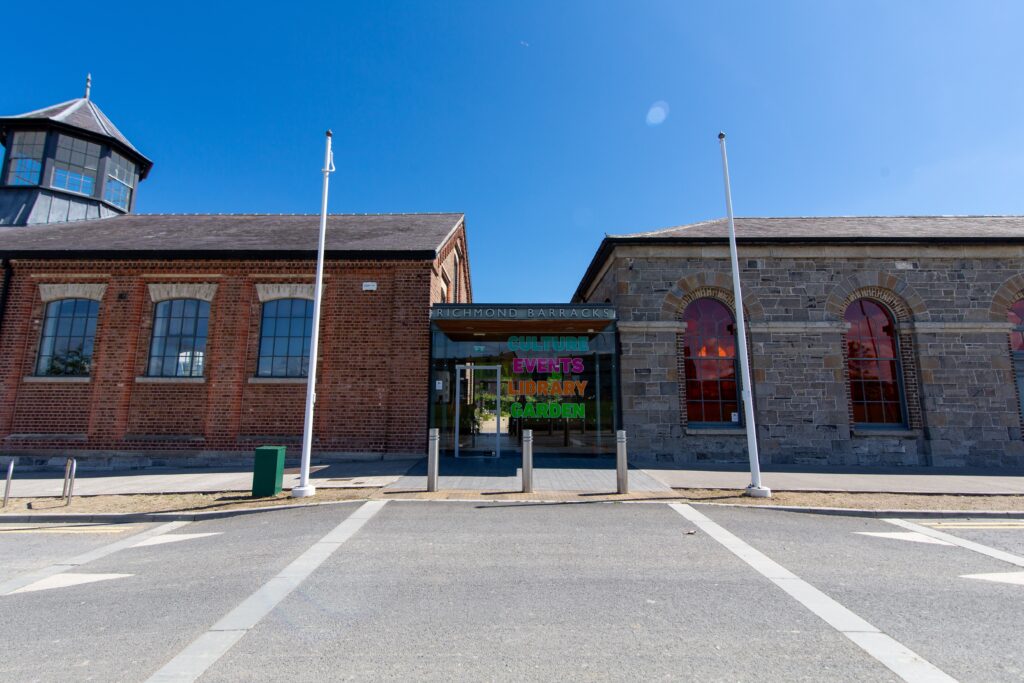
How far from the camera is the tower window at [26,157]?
18.2m

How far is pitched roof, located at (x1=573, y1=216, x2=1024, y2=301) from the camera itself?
13.1 metres

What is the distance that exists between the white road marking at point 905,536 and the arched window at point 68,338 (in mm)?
17527


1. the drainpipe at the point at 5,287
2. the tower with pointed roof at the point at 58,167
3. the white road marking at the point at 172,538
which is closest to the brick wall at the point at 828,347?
the white road marking at the point at 172,538

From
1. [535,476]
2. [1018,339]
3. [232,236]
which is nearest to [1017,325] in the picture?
[1018,339]

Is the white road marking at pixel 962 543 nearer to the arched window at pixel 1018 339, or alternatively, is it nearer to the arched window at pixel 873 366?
the arched window at pixel 873 366

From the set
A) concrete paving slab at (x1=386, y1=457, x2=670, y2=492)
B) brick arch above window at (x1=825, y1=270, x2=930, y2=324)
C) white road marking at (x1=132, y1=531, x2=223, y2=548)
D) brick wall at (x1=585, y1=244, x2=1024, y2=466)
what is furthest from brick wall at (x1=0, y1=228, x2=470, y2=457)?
brick arch above window at (x1=825, y1=270, x2=930, y2=324)

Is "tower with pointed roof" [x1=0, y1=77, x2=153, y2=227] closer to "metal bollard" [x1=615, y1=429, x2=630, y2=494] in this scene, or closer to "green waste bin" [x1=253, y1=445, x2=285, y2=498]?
"green waste bin" [x1=253, y1=445, x2=285, y2=498]

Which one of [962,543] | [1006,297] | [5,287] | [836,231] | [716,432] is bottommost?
[962,543]

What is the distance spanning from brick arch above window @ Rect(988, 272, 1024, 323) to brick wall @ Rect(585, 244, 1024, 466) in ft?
0.10

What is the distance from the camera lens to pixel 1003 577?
4.75 metres

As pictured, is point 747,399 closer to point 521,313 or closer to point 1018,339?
point 521,313

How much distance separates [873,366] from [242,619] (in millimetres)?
15299

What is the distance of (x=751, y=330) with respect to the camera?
512 inches

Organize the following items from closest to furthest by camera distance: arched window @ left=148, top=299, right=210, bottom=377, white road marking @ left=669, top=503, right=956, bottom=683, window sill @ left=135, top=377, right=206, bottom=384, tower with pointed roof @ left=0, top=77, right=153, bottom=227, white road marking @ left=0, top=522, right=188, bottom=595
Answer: white road marking @ left=669, top=503, right=956, bottom=683, white road marking @ left=0, top=522, right=188, bottom=595, window sill @ left=135, top=377, right=206, bottom=384, arched window @ left=148, top=299, right=210, bottom=377, tower with pointed roof @ left=0, top=77, right=153, bottom=227
